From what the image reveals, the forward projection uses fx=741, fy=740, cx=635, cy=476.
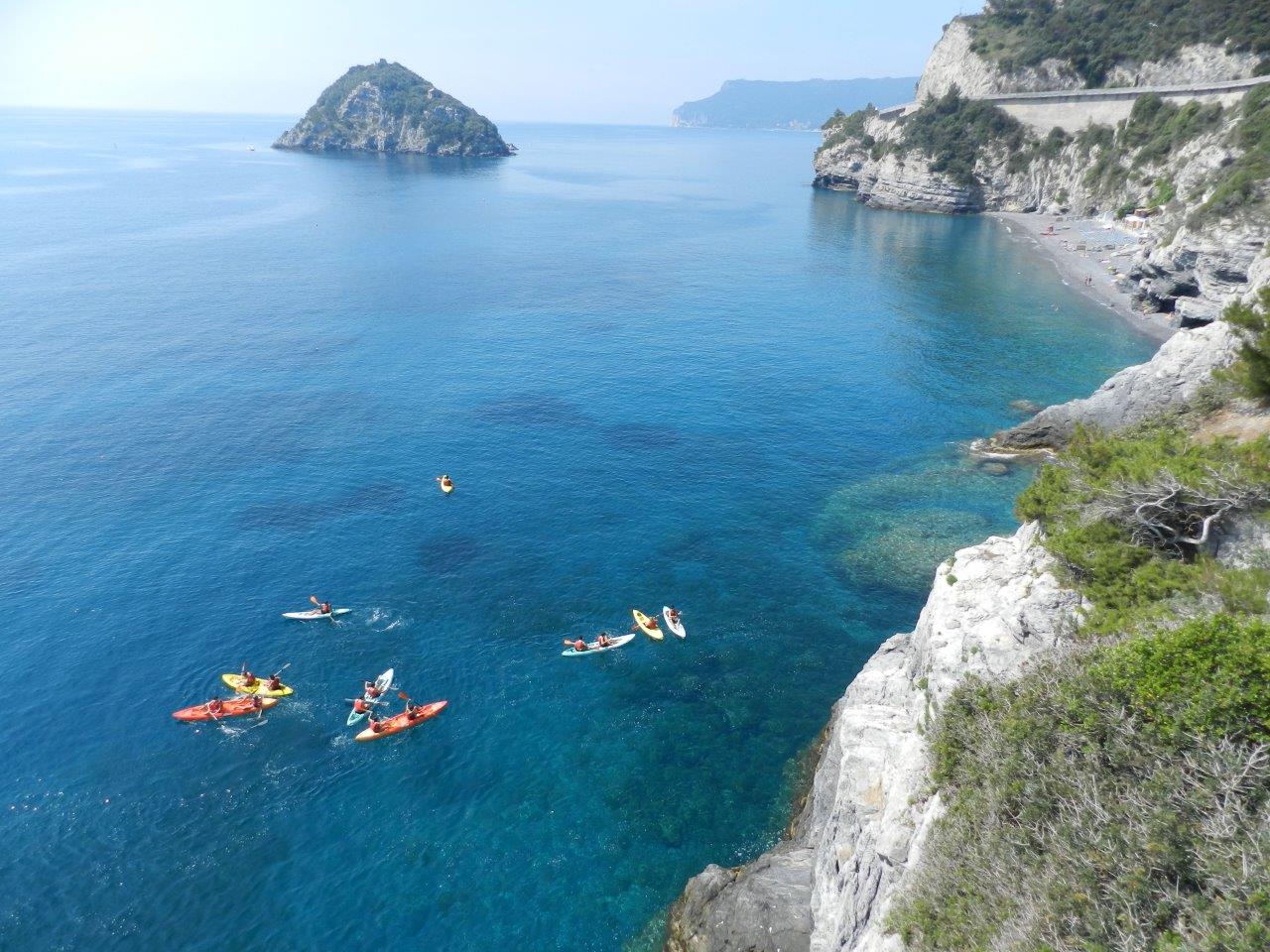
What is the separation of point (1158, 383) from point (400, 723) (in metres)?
49.3

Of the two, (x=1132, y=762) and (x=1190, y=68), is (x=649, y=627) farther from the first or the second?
(x=1190, y=68)

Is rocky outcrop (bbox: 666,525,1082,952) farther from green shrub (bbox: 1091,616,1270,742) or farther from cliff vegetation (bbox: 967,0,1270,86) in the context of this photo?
cliff vegetation (bbox: 967,0,1270,86)

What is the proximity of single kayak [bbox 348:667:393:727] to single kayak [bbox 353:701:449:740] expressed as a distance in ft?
2.72

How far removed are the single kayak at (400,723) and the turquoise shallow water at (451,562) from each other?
1.03 meters

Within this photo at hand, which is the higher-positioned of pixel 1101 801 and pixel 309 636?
pixel 1101 801

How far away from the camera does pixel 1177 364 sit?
46.5m

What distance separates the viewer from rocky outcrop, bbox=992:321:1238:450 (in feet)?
143

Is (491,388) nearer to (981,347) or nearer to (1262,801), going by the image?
(981,347)

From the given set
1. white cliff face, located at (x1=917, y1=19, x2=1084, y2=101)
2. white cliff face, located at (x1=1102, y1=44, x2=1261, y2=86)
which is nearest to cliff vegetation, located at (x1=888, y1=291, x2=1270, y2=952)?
white cliff face, located at (x1=1102, y1=44, x2=1261, y2=86)

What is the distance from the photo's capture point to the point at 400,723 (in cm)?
3466

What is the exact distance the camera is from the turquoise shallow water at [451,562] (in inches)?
1142

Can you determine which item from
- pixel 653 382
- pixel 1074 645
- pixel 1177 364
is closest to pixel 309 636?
pixel 1074 645

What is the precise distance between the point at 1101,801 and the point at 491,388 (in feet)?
213

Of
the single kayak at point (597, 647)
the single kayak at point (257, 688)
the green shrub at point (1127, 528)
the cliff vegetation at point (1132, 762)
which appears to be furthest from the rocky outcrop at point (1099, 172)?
the single kayak at point (257, 688)
